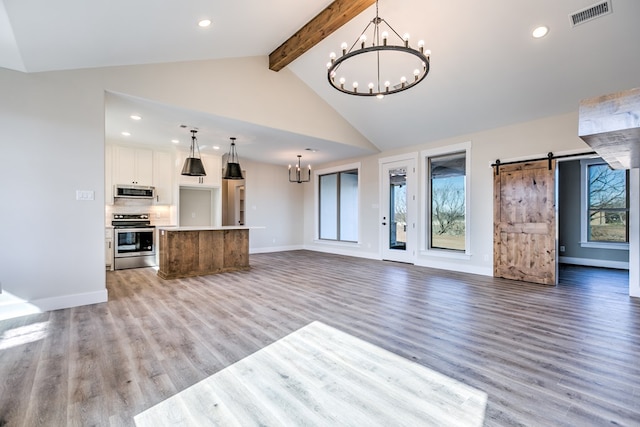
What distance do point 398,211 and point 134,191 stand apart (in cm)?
591

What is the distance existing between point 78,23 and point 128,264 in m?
4.68

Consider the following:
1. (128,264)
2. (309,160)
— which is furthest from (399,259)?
(128,264)

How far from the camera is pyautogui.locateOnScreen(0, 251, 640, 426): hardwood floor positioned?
179 centimetres

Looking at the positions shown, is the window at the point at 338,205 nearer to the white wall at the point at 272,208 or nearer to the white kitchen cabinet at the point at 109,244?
the white wall at the point at 272,208

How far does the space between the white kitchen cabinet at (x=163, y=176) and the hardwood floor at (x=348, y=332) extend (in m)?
2.43

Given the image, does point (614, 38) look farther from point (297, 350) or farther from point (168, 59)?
point (168, 59)

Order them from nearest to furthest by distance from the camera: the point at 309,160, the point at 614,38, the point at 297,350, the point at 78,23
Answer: the point at 297,350 < the point at 78,23 < the point at 614,38 < the point at 309,160

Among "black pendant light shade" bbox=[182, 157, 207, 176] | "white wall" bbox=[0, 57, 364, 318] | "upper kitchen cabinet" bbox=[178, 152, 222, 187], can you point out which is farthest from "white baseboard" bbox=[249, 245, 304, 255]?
"white wall" bbox=[0, 57, 364, 318]

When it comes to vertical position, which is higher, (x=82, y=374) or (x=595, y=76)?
(x=595, y=76)

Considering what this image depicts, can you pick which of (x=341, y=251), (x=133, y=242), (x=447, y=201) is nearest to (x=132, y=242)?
(x=133, y=242)

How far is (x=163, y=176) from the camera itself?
684cm

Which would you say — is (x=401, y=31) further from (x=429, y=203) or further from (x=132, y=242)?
(x=132, y=242)

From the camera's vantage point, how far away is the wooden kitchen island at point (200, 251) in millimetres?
5258

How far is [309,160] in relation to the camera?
865 centimetres
